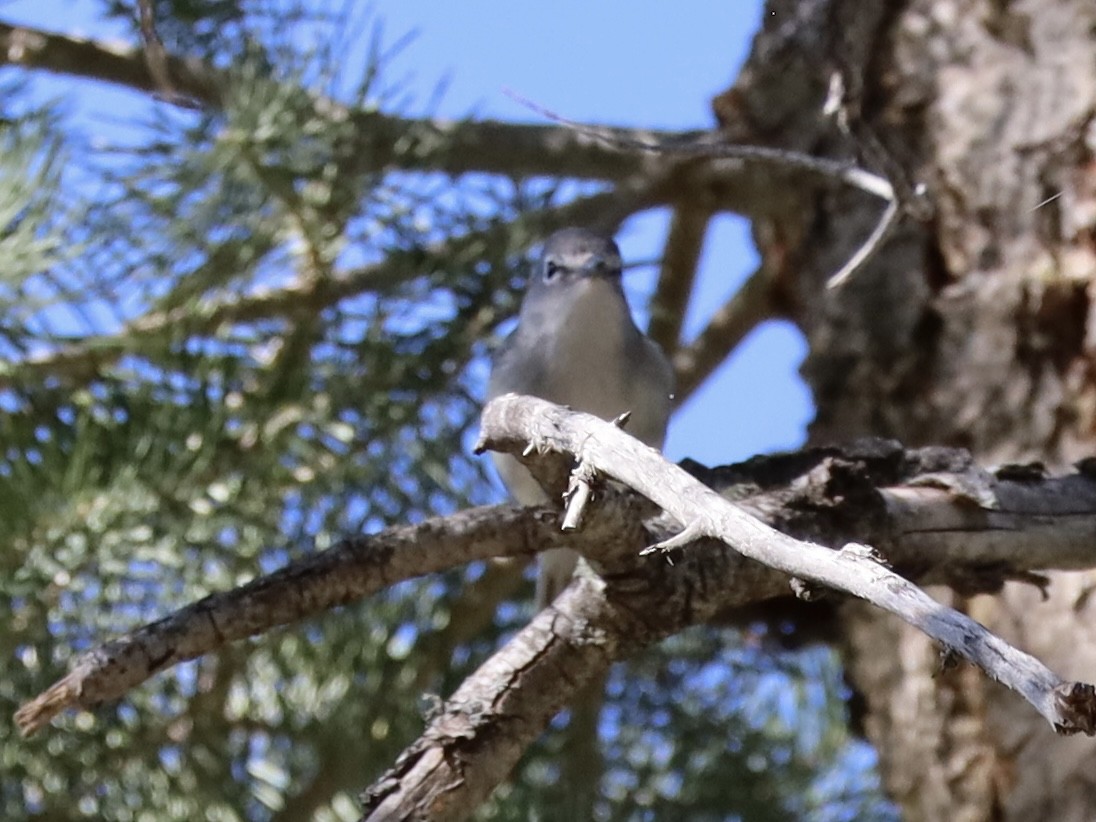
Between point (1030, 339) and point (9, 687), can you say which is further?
point (1030, 339)

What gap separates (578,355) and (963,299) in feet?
1.71

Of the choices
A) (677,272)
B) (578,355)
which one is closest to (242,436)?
(578,355)

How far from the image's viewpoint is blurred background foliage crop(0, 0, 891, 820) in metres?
1.57

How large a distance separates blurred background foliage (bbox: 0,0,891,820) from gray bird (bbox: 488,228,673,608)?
0.18 ft

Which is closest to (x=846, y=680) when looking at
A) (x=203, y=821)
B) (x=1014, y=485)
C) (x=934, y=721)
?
(x=934, y=721)

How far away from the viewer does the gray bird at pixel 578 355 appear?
74.0 inches

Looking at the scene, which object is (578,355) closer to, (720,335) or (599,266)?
(599,266)

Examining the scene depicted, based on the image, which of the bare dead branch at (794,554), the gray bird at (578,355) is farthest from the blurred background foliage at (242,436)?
the bare dead branch at (794,554)

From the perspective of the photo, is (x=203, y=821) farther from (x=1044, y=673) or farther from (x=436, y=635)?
(x=1044, y=673)

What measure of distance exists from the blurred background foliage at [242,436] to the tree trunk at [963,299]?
35 centimetres

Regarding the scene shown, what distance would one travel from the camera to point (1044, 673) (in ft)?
2.13

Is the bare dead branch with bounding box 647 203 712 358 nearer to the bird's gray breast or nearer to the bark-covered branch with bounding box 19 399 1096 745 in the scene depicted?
the bird's gray breast

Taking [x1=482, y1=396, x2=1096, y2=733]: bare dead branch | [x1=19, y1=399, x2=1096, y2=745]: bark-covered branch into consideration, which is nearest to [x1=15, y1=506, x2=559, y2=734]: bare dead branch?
[x1=19, y1=399, x2=1096, y2=745]: bark-covered branch

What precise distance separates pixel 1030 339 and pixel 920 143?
35cm
